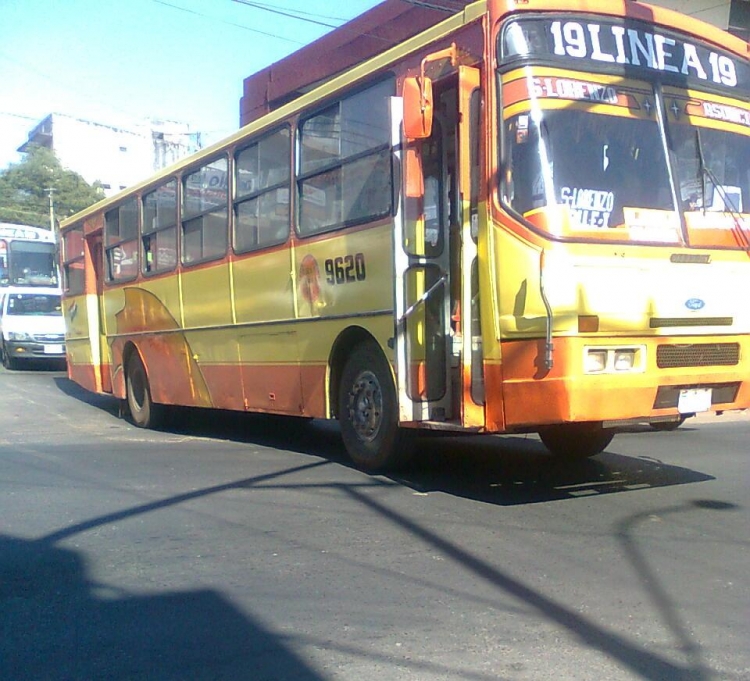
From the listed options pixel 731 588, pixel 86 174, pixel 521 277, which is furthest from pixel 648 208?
pixel 86 174

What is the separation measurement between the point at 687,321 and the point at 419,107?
2366mm

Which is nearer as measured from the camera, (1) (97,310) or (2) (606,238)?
(2) (606,238)

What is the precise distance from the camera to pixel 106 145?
62.1 meters

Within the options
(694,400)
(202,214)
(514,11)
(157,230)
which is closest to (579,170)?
(514,11)

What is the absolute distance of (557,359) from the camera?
5.98m

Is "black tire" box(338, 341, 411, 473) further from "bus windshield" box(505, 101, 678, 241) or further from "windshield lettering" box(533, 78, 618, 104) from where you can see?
"windshield lettering" box(533, 78, 618, 104)

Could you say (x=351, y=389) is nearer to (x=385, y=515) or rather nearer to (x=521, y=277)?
(x=385, y=515)

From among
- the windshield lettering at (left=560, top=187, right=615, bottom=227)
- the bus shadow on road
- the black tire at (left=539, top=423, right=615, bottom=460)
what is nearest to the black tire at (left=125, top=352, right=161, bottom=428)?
the bus shadow on road

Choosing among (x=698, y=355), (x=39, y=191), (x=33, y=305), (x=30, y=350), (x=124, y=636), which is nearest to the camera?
(x=124, y=636)

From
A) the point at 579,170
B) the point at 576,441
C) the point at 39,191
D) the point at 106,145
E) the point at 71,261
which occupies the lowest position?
the point at 576,441

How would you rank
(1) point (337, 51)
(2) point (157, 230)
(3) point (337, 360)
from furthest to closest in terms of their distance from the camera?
(1) point (337, 51) → (2) point (157, 230) → (3) point (337, 360)

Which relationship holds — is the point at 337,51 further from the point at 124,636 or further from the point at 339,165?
the point at 124,636

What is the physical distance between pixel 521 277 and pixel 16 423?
8.68 meters

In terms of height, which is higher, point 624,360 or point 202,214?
point 202,214
